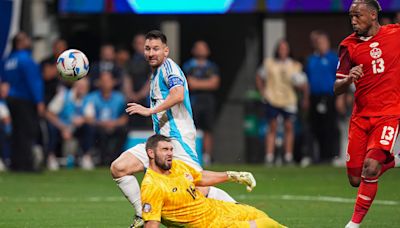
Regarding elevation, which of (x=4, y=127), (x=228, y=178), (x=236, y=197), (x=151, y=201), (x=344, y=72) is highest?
(x=344, y=72)

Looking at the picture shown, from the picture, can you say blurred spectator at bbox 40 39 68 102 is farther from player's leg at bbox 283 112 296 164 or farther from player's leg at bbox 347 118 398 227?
player's leg at bbox 347 118 398 227

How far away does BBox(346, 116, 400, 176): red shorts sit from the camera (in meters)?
11.1

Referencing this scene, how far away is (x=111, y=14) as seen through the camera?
2428 centimetres

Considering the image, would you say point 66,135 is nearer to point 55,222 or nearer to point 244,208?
point 55,222

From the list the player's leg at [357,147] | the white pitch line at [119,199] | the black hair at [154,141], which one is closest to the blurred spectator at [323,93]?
the white pitch line at [119,199]

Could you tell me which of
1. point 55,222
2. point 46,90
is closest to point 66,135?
point 46,90

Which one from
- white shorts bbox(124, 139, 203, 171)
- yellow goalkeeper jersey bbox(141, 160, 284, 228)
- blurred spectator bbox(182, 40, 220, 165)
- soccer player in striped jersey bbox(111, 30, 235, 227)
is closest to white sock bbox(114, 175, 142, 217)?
soccer player in striped jersey bbox(111, 30, 235, 227)

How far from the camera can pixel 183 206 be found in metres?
10.0

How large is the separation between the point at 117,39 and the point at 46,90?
2.65m

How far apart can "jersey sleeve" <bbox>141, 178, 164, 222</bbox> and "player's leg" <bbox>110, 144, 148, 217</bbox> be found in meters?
1.26

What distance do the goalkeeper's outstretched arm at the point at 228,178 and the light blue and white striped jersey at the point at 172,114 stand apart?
584 millimetres

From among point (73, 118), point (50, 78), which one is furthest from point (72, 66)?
point (50, 78)

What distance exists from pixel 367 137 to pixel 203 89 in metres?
10.9

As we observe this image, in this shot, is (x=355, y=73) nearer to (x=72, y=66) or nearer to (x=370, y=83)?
(x=370, y=83)
